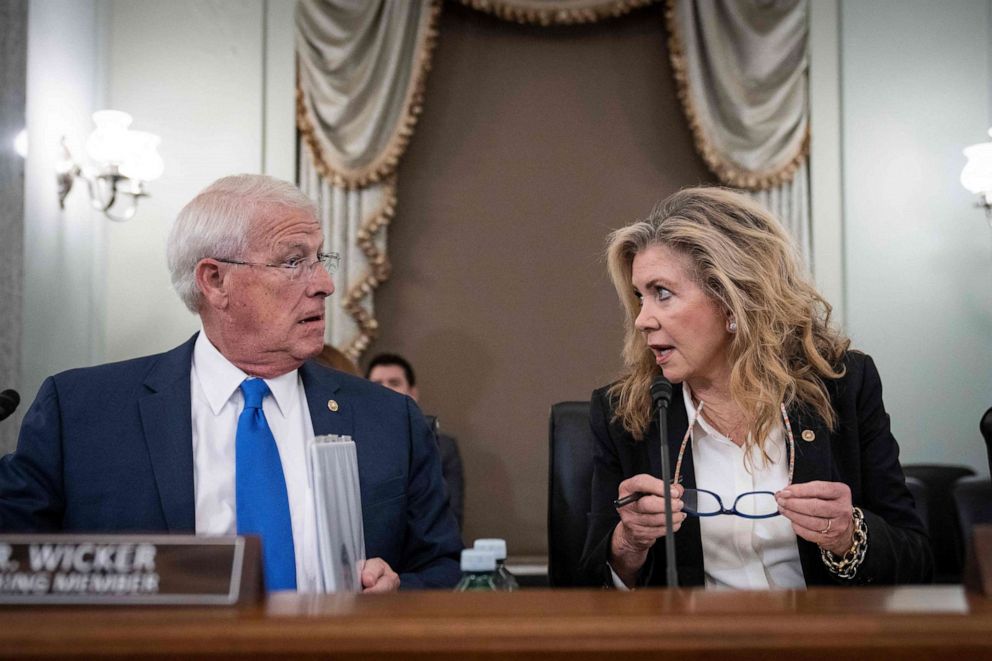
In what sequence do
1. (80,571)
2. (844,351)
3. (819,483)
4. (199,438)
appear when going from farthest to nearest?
1. (844,351)
2. (199,438)
3. (819,483)
4. (80,571)

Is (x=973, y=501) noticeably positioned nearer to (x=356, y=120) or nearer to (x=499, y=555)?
(x=499, y=555)

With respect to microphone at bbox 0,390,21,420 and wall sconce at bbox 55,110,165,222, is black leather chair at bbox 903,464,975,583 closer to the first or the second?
microphone at bbox 0,390,21,420

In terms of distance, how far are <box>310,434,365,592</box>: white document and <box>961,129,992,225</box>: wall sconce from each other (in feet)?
10.1

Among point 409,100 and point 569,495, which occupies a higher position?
point 409,100

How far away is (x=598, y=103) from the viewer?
13.3 ft

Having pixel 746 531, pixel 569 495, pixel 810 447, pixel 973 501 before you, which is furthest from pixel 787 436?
pixel 973 501

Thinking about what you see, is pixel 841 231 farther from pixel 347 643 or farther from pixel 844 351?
pixel 347 643

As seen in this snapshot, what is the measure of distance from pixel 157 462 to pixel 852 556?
1.16m

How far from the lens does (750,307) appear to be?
6.06 feet

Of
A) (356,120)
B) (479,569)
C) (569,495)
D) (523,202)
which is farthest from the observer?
(523,202)

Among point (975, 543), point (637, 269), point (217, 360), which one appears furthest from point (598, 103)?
point (975, 543)

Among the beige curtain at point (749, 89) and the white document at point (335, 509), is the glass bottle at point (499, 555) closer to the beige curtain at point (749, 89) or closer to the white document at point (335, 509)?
the white document at point (335, 509)

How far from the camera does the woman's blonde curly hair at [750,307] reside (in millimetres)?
1812

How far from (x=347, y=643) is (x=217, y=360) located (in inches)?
39.1
